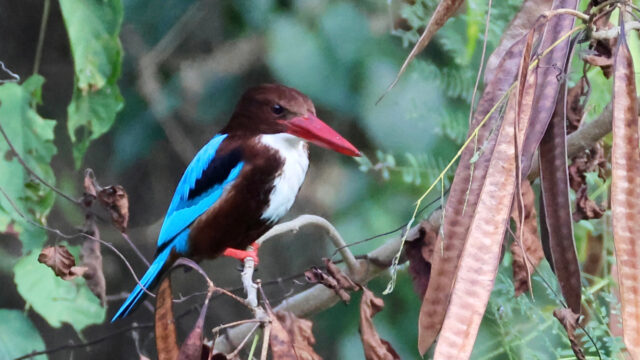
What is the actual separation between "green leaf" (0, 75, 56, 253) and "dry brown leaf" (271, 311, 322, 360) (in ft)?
1.16

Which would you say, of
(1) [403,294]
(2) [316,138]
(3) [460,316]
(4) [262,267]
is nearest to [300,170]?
(2) [316,138]

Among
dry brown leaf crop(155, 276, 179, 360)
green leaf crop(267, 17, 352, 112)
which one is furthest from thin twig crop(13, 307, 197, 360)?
green leaf crop(267, 17, 352, 112)

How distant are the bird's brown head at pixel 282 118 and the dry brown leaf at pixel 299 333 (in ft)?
0.73

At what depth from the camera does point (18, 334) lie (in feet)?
3.35

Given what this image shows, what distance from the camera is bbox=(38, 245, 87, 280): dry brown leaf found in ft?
3.04

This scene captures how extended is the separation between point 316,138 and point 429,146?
0.26 metres

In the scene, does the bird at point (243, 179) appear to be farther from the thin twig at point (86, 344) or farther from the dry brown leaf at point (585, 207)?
the dry brown leaf at point (585, 207)

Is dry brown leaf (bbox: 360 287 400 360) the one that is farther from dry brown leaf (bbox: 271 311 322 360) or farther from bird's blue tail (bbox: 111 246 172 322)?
bird's blue tail (bbox: 111 246 172 322)

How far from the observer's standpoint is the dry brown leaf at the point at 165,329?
82cm

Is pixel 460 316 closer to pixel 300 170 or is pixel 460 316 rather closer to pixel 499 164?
pixel 499 164

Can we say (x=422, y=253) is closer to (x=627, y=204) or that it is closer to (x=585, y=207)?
(x=585, y=207)

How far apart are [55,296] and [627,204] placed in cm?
71

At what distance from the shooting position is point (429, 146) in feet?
3.89

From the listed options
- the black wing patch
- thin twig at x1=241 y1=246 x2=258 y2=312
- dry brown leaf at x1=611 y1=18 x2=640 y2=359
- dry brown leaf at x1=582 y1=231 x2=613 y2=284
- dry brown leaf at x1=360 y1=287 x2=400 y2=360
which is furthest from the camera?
dry brown leaf at x1=582 y1=231 x2=613 y2=284
